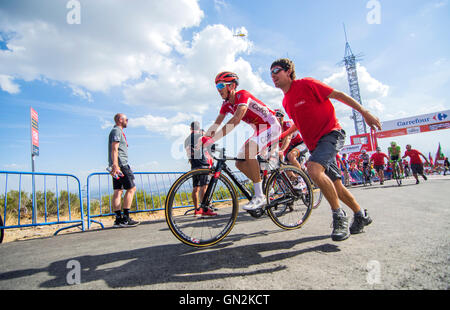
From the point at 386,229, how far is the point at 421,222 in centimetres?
68

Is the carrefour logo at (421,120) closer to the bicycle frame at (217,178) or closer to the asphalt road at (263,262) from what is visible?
the asphalt road at (263,262)

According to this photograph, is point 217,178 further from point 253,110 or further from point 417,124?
point 417,124

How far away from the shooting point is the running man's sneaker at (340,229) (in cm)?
244

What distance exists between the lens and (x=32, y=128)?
7898 mm

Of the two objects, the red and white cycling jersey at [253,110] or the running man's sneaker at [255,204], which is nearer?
the running man's sneaker at [255,204]

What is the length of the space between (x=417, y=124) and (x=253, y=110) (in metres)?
37.4

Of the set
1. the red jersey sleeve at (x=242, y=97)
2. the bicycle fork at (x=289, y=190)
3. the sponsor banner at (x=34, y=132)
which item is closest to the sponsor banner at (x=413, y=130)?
the bicycle fork at (x=289, y=190)

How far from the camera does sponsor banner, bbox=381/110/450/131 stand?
28.3 m

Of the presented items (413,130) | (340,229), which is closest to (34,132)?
(340,229)

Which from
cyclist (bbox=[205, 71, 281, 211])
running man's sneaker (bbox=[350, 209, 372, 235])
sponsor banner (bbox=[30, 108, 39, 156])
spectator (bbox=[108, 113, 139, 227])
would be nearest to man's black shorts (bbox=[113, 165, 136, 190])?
spectator (bbox=[108, 113, 139, 227])

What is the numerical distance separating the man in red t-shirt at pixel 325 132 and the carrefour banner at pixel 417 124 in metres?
34.0
